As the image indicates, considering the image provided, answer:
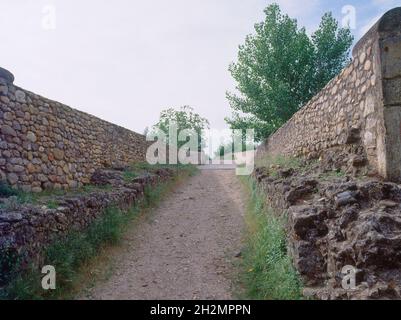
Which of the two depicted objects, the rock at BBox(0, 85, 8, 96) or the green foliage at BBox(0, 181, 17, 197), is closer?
the green foliage at BBox(0, 181, 17, 197)

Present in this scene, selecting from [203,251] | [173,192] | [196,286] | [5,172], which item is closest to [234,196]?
[173,192]

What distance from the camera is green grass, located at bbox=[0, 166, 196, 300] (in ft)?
11.8

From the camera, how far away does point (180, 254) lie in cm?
560

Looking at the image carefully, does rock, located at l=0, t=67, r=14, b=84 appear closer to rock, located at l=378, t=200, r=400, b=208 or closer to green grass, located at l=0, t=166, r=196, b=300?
green grass, located at l=0, t=166, r=196, b=300

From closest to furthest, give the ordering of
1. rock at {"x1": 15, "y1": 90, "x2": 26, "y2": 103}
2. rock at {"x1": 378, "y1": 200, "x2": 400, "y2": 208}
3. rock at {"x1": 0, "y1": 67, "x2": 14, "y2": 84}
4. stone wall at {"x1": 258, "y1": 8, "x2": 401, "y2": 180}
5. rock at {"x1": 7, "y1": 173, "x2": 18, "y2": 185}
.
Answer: rock at {"x1": 378, "y1": 200, "x2": 400, "y2": 208}
stone wall at {"x1": 258, "y1": 8, "x2": 401, "y2": 180}
rock at {"x1": 7, "y1": 173, "x2": 18, "y2": 185}
rock at {"x1": 0, "y1": 67, "x2": 14, "y2": 84}
rock at {"x1": 15, "y1": 90, "x2": 26, "y2": 103}

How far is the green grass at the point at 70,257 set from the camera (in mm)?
3607

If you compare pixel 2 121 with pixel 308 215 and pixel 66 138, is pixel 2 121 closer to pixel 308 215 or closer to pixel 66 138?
pixel 66 138

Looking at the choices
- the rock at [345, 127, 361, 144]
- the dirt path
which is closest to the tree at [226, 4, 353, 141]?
the dirt path

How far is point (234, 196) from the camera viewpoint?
32.9ft

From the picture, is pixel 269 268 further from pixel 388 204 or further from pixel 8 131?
Result: pixel 8 131

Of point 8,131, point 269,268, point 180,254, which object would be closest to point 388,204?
point 269,268

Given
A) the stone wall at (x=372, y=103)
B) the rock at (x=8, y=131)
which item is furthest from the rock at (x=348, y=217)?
the rock at (x=8, y=131)

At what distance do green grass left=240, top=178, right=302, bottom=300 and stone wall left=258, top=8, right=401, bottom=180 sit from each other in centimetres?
155

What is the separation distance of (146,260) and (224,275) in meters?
1.40
